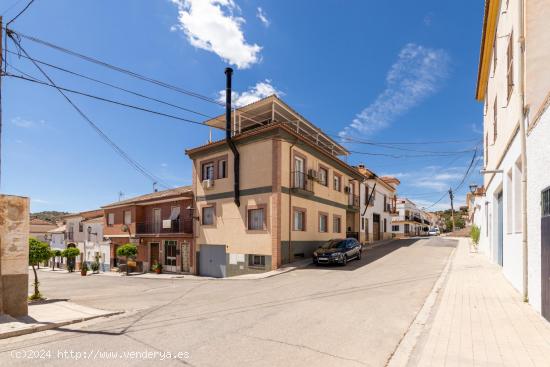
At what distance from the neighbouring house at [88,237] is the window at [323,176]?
71.0ft

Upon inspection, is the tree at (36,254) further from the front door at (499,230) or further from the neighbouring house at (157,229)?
the front door at (499,230)

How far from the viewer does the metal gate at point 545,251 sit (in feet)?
21.1

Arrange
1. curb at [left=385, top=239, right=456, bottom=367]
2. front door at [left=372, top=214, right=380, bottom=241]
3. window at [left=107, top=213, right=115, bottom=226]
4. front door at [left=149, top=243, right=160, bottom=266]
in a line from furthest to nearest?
1. front door at [left=372, top=214, right=380, bottom=241]
2. window at [left=107, top=213, right=115, bottom=226]
3. front door at [left=149, top=243, right=160, bottom=266]
4. curb at [left=385, top=239, right=456, bottom=367]

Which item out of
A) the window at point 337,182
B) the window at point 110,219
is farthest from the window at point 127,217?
the window at point 337,182

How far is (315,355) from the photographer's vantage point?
5.07m

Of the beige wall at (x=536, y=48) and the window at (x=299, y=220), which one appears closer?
the beige wall at (x=536, y=48)

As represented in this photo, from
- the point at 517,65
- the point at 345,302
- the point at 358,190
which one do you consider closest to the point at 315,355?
the point at 345,302

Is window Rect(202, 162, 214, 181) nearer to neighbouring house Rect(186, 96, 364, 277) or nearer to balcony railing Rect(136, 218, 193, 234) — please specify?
neighbouring house Rect(186, 96, 364, 277)

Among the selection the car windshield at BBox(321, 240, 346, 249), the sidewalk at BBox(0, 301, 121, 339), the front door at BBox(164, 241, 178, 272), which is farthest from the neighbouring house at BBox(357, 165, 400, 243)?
the sidewalk at BBox(0, 301, 121, 339)

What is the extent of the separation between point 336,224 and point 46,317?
20.5 meters

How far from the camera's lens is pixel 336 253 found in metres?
17.2

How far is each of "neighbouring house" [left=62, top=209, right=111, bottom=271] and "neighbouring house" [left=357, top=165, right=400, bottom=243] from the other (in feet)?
84.3

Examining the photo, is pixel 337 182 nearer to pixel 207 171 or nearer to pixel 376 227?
pixel 207 171

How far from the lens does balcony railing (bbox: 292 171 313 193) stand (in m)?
19.3
